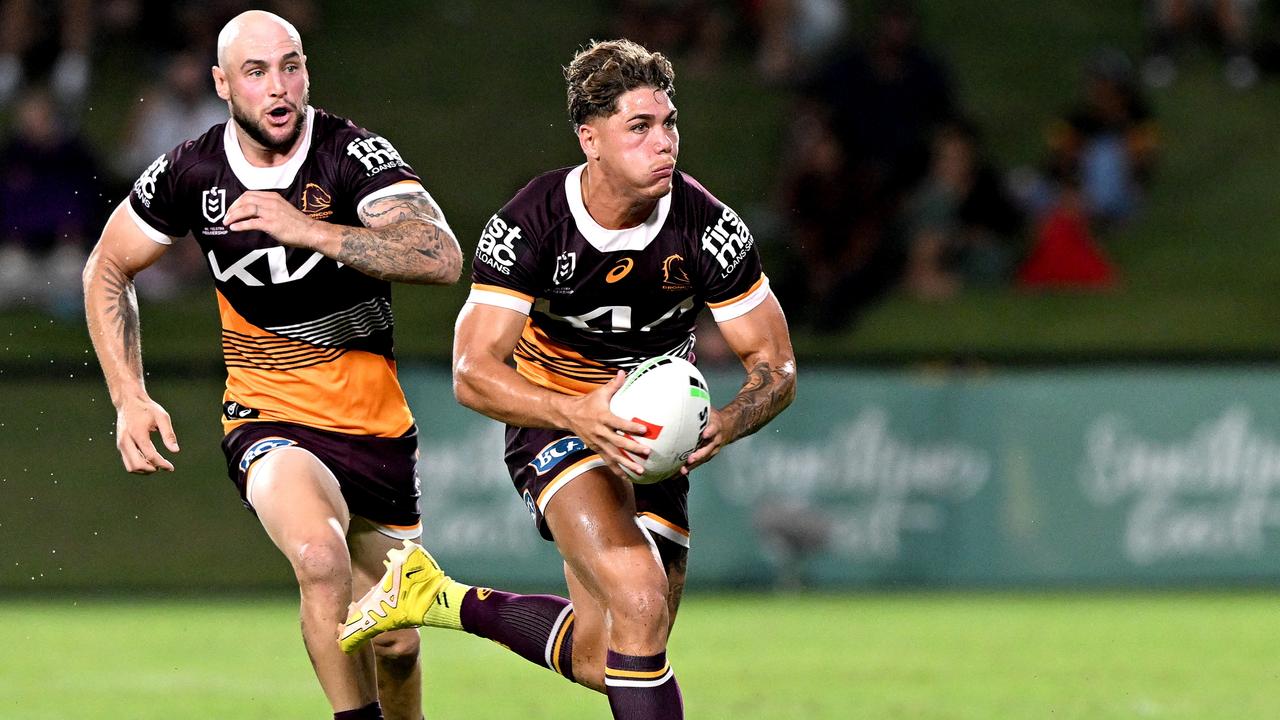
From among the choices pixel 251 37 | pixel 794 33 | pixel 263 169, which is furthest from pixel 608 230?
pixel 794 33

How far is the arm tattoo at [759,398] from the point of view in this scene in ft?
19.5

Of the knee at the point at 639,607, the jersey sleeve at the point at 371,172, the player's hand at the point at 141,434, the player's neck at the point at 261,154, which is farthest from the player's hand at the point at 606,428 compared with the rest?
the player's neck at the point at 261,154

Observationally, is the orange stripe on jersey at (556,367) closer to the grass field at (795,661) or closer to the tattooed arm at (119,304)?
the tattooed arm at (119,304)

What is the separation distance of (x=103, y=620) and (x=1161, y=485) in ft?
23.3

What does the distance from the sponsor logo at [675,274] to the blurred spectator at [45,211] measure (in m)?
9.63

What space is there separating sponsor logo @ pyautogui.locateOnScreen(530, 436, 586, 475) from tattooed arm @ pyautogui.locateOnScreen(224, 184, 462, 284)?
25.8 inches

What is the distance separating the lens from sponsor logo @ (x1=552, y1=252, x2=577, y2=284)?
625 centimetres

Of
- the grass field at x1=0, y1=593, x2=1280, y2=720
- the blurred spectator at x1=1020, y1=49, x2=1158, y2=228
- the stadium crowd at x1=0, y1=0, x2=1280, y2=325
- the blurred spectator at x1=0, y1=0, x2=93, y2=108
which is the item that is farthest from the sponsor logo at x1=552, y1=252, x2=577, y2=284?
the blurred spectator at x1=0, y1=0, x2=93, y2=108

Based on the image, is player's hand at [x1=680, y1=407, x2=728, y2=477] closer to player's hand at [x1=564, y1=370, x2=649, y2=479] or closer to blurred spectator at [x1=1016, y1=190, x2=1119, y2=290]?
player's hand at [x1=564, y1=370, x2=649, y2=479]

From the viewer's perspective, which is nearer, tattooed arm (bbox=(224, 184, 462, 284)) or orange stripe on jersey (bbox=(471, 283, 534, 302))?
tattooed arm (bbox=(224, 184, 462, 284))

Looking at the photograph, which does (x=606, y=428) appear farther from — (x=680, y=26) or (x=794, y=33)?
(x=680, y=26)

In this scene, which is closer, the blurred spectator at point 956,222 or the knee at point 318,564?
the knee at point 318,564

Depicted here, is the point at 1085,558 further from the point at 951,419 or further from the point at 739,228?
the point at 739,228

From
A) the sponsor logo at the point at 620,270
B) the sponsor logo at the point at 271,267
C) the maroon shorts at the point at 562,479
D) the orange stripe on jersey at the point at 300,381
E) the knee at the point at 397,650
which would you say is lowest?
the knee at the point at 397,650
